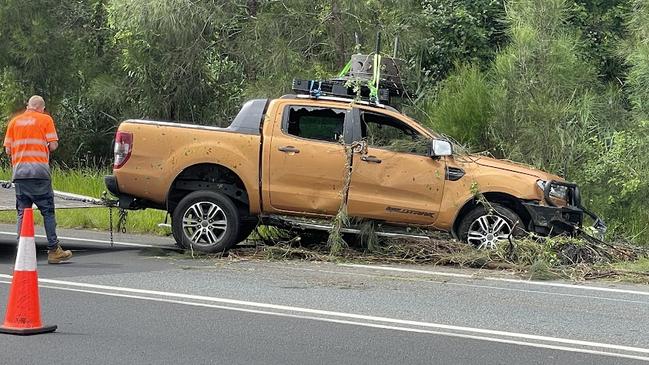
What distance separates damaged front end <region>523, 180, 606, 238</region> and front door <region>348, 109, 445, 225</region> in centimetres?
113

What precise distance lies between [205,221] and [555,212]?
4.18m

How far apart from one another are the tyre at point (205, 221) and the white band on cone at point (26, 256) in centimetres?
449

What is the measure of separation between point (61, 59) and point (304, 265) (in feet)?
43.4

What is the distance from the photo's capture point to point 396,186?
1167cm

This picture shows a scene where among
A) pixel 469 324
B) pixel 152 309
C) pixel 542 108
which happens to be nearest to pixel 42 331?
pixel 152 309

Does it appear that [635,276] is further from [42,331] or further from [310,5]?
[310,5]

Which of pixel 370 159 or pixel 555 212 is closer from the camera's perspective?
pixel 555 212

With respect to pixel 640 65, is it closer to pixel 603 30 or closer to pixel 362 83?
pixel 603 30

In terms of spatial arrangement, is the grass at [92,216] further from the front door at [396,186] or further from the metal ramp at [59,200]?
the front door at [396,186]

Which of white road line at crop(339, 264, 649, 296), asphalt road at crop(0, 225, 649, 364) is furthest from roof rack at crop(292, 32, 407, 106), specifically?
asphalt road at crop(0, 225, 649, 364)

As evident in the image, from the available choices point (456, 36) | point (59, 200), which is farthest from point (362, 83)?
point (456, 36)

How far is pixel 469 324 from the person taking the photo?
313 inches

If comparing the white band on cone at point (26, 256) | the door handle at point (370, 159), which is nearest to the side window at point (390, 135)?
the door handle at point (370, 159)

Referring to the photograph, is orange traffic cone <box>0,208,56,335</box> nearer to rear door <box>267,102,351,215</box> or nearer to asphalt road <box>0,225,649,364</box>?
asphalt road <box>0,225,649,364</box>
